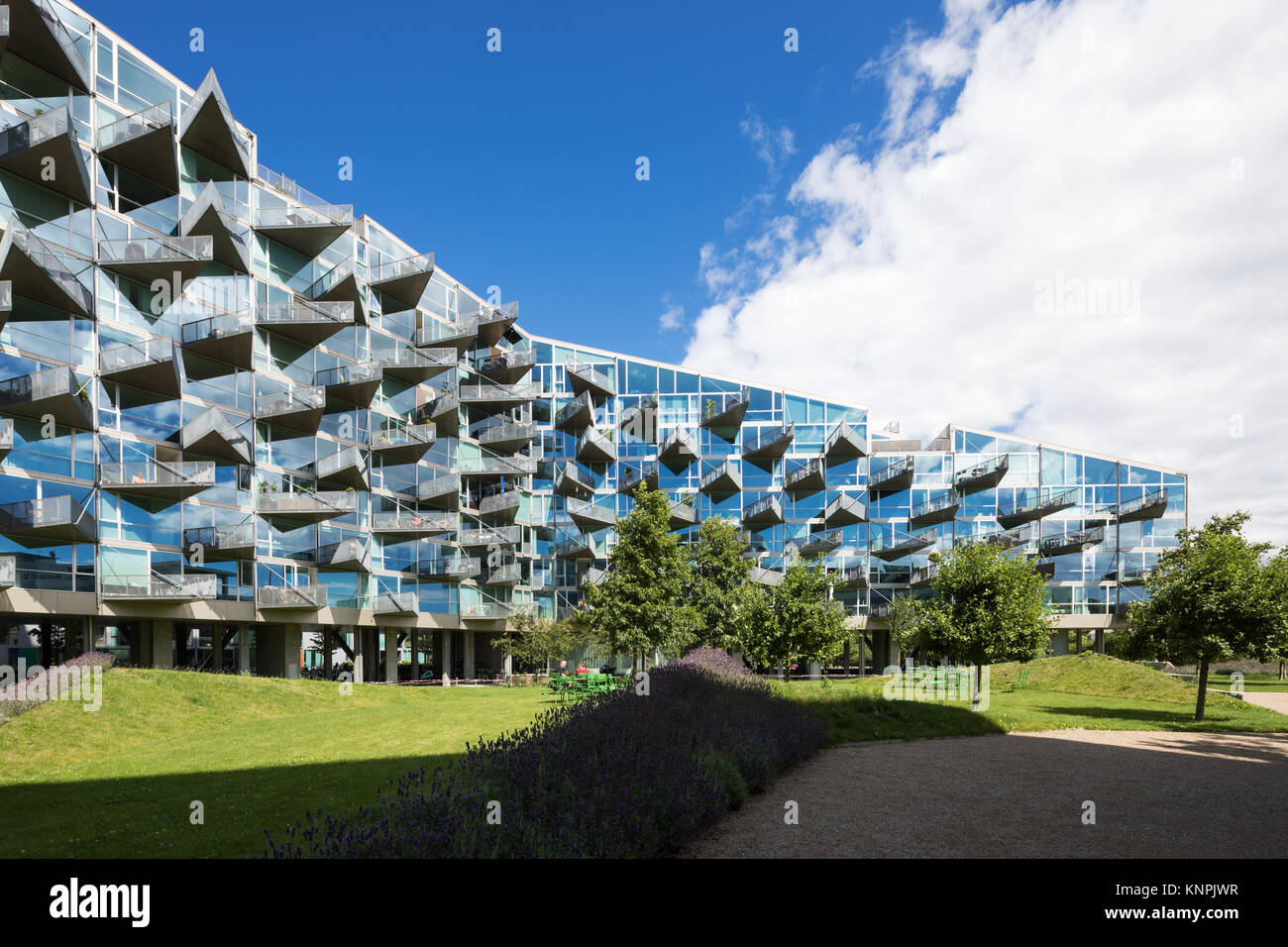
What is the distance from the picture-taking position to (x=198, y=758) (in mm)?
14906

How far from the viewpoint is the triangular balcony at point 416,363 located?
134 ft

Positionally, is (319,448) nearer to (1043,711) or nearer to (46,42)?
(46,42)

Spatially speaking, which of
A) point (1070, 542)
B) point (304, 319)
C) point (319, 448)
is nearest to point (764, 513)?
point (1070, 542)

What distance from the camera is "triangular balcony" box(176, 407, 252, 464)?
1163 inches

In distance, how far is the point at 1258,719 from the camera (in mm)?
21469

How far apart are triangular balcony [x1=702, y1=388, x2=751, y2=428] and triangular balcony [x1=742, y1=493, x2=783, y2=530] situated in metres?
5.38

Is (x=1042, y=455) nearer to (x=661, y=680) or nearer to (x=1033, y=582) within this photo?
(x=1033, y=582)

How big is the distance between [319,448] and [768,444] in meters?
26.6

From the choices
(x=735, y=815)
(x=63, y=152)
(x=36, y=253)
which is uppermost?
(x=63, y=152)

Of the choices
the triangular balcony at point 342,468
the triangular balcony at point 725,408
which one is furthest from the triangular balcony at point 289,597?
the triangular balcony at point 725,408

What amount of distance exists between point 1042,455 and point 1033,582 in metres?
31.9

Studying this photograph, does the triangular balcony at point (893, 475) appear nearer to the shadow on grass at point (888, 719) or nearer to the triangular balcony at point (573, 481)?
the triangular balcony at point (573, 481)

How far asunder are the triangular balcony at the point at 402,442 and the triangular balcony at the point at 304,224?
9075 millimetres

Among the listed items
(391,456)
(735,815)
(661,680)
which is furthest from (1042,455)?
(735,815)
